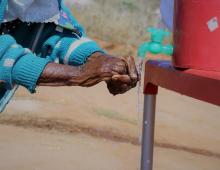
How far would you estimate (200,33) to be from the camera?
2.35ft

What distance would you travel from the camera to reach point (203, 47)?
2.35 ft

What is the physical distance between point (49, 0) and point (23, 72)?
38 cm

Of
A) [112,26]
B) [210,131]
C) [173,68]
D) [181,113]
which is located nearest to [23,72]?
[173,68]

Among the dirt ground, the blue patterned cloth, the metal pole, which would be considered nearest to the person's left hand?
the metal pole

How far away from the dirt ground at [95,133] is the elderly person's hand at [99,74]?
1.75 m

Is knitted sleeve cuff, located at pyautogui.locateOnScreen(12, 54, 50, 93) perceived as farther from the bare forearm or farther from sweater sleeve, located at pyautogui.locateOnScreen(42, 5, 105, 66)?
sweater sleeve, located at pyautogui.locateOnScreen(42, 5, 105, 66)

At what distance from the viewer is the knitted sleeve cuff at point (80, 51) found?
1.18 meters

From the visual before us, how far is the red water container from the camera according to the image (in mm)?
704

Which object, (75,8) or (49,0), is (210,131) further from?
(75,8)

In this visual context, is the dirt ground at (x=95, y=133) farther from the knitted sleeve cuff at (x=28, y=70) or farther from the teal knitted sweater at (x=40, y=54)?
the knitted sleeve cuff at (x=28, y=70)

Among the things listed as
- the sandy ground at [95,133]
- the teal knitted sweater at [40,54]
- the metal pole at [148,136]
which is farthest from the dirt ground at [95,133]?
the metal pole at [148,136]

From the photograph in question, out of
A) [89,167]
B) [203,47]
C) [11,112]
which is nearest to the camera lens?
[203,47]

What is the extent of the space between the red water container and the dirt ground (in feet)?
6.58

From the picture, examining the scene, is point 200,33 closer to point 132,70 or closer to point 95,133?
point 132,70
